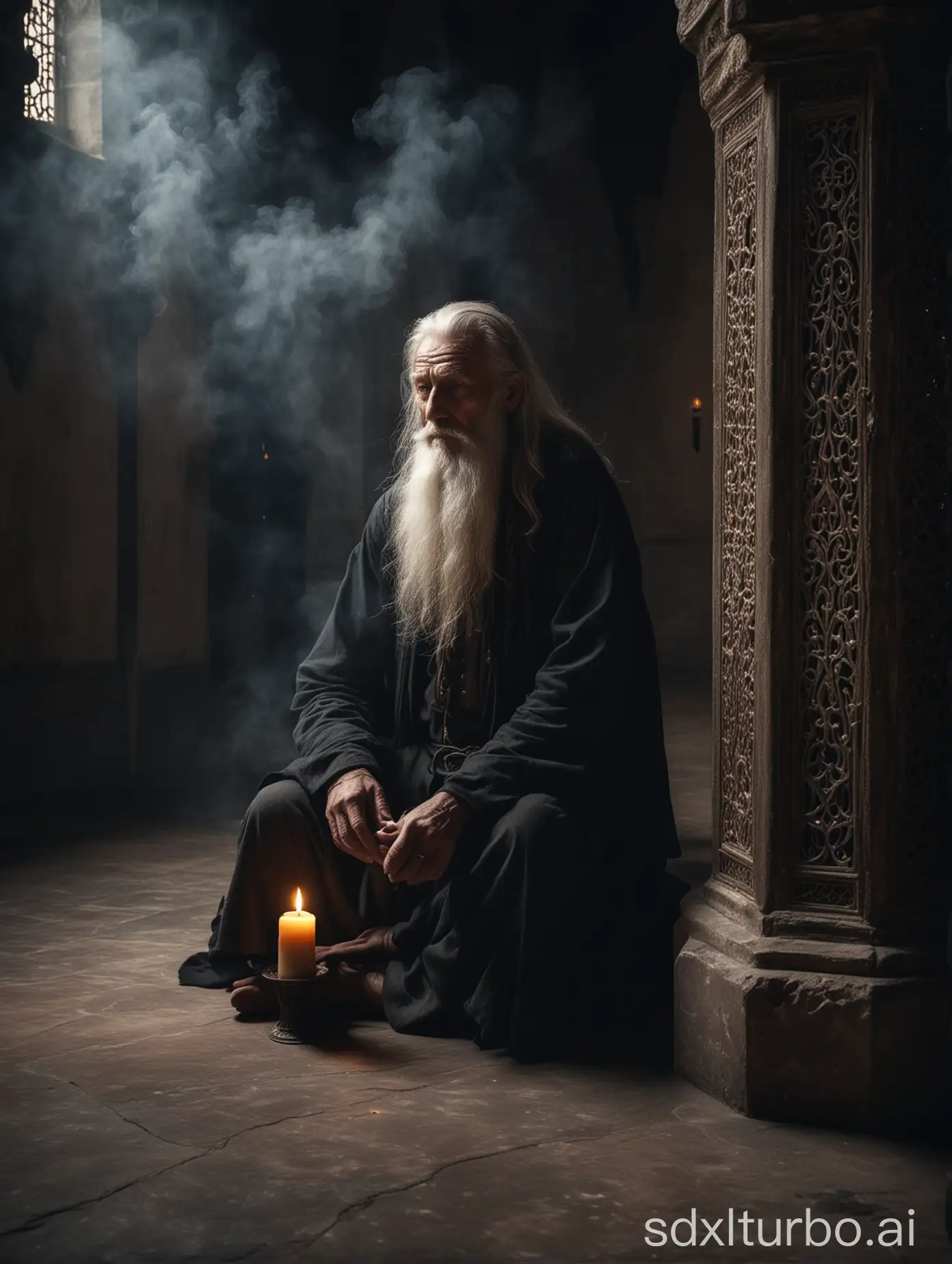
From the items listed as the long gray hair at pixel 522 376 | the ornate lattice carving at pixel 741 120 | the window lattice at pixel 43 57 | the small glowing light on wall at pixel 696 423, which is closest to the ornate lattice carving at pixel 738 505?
the ornate lattice carving at pixel 741 120

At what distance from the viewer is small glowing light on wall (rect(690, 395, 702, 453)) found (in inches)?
589

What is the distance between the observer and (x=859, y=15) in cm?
288

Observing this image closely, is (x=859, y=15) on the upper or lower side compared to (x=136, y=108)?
lower

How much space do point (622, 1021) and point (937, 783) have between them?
1006 millimetres

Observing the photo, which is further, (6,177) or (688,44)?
(6,177)

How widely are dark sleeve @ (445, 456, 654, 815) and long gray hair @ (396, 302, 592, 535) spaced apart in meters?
0.12

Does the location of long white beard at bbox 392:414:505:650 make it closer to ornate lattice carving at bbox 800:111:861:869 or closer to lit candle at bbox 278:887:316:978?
lit candle at bbox 278:887:316:978

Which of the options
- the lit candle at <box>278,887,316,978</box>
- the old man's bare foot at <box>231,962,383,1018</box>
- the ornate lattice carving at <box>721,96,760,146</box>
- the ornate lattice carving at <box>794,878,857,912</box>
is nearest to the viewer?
the ornate lattice carving at <box>794,878,857,912</box>

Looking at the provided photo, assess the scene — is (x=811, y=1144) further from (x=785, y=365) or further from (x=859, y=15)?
(x=859, y=15)

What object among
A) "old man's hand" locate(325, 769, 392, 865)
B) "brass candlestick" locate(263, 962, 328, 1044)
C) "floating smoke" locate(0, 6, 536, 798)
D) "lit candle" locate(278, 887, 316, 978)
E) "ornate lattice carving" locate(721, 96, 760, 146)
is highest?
"floating smoke" locate(0, 6, 536, 798)

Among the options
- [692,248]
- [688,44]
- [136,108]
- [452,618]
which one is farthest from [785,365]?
[692,248]

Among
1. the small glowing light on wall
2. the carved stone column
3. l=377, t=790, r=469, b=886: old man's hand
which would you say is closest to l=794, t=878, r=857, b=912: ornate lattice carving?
the carved stone column

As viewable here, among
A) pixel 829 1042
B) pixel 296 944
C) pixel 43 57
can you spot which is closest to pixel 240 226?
pixel 43 57

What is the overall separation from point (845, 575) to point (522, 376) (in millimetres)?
1186
